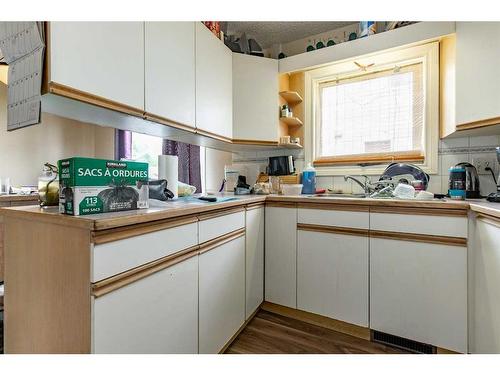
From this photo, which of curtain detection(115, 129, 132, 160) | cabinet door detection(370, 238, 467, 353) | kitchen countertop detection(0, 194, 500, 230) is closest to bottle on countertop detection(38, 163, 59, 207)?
kitchen countertop detection(0, 194, 500, 230)

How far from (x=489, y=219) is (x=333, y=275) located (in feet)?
2.74

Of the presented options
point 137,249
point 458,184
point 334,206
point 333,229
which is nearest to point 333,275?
point 333,229

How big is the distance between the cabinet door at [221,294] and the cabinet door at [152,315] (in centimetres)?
7

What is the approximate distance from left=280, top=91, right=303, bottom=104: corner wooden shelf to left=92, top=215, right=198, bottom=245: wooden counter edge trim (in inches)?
63.3

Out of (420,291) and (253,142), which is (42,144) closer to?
(253,142)

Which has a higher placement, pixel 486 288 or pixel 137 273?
pixel 137 273

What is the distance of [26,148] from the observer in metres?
3.11

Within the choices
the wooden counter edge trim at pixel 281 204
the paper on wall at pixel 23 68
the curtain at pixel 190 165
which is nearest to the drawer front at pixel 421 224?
the wooden counter edge trim at pixel 281 204

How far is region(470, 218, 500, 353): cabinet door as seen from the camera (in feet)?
3.54

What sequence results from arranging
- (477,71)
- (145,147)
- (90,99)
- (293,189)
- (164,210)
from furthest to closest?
1. (145,147)
2. (293,189)
3. (477,71)
4. (90,99)
5. (164,210)

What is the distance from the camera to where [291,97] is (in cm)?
233

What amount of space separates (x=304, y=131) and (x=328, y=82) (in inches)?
18.8

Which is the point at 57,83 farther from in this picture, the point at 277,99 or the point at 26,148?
the point at 26,148

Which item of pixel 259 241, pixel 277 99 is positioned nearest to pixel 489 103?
pixel 277 99
